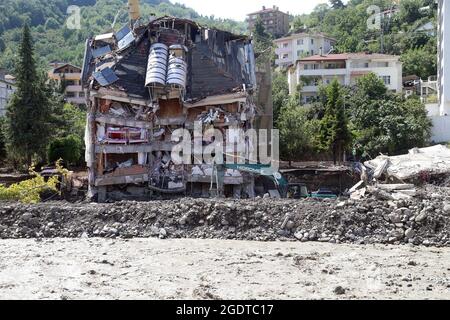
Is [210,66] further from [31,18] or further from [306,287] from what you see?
[31,18]

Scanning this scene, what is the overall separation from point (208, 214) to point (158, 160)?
14.8m

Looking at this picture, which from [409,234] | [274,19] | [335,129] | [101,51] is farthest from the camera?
[274,19]

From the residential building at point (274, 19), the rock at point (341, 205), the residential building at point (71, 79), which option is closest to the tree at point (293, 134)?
the rock at point (341, 205)

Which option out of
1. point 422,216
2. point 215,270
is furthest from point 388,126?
point 215,270

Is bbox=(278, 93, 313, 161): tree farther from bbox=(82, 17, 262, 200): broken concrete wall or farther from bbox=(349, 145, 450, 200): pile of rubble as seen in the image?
bbox=(349, 145, 450, 200): pile of rubble

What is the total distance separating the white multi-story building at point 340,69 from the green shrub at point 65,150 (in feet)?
96.8

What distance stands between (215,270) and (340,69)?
52.6 meters

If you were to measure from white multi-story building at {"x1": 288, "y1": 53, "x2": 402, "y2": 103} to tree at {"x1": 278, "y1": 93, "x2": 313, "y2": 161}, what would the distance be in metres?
19.5

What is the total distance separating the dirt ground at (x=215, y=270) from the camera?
1349 centimetres

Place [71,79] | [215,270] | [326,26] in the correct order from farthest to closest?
[326,26] < [71,79] < [215,270]

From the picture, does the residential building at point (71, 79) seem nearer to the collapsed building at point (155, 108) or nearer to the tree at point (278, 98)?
the tree at point (278, 98)

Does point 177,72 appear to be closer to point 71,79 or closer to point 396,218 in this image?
point 396,218

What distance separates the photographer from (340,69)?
213 feet

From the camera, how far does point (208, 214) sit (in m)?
21.8
